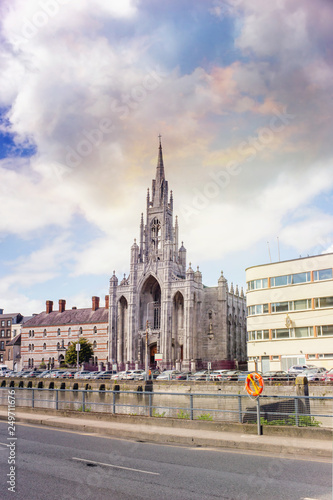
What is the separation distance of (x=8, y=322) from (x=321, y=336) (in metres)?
89.2

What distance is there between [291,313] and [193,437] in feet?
141

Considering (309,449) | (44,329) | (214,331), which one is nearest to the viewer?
(309,449)

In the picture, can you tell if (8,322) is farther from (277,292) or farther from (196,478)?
(196,478)

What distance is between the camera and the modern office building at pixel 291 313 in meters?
53.9

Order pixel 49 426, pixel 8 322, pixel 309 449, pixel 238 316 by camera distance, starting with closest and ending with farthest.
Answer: pixel 309 449 < pixel 49 426 < pixel 238 316 < pixel 8 322

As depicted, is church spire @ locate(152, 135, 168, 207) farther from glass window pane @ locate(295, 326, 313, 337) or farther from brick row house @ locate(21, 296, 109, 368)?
glass window pane @ locate(295, 326, 313, 337)

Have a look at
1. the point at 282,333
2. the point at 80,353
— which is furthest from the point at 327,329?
the point at 80,353

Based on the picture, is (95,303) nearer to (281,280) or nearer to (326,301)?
(281,280)

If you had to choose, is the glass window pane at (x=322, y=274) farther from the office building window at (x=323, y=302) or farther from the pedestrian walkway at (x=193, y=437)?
the pedestrian walkway at (x=193, y=437)

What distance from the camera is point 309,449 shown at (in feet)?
44.9

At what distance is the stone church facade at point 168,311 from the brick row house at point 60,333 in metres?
11.2

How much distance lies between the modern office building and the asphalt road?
42.3m

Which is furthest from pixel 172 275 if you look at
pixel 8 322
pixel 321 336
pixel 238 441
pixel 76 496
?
pixel 76 496

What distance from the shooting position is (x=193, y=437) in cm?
1600
